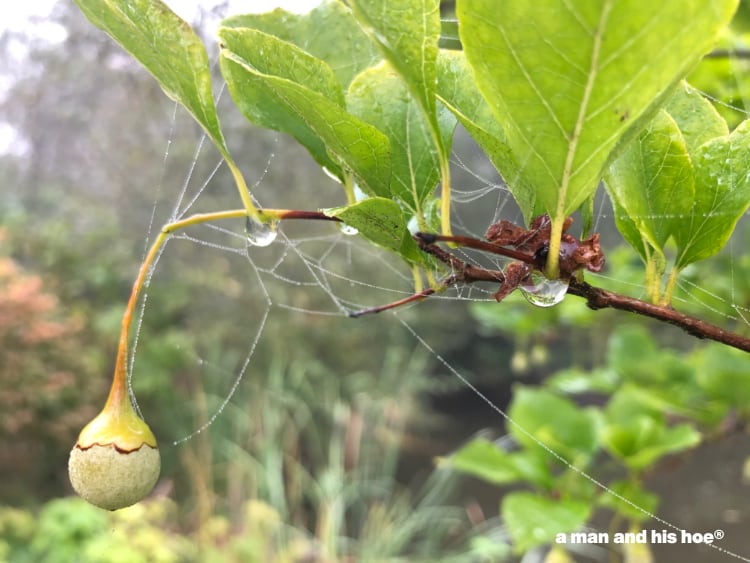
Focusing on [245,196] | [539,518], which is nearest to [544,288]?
[245,196]

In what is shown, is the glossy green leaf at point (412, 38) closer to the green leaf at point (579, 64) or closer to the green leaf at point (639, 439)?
the green leaf at point (579, 64)

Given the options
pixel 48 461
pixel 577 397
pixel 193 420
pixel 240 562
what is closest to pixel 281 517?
pixel 240 562

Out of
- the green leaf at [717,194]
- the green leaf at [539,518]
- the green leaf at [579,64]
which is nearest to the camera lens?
the green leaf at [579,64]

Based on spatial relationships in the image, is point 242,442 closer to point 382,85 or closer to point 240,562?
point 240,562

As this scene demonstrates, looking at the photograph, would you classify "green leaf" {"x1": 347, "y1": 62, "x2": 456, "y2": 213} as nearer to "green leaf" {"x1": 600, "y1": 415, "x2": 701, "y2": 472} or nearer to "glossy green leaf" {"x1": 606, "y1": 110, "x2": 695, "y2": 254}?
"glossy green leaf" {"x1": 606, "y1": 110, "x2": 695, "y2": 254}

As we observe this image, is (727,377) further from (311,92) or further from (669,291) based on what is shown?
(311,92)

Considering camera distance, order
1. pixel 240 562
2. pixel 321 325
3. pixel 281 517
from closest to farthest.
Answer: pixel 240 562 → pixel 281 517 → pixel 321 325

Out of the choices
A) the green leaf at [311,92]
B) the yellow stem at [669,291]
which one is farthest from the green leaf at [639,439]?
the green leaf at [311,92]
